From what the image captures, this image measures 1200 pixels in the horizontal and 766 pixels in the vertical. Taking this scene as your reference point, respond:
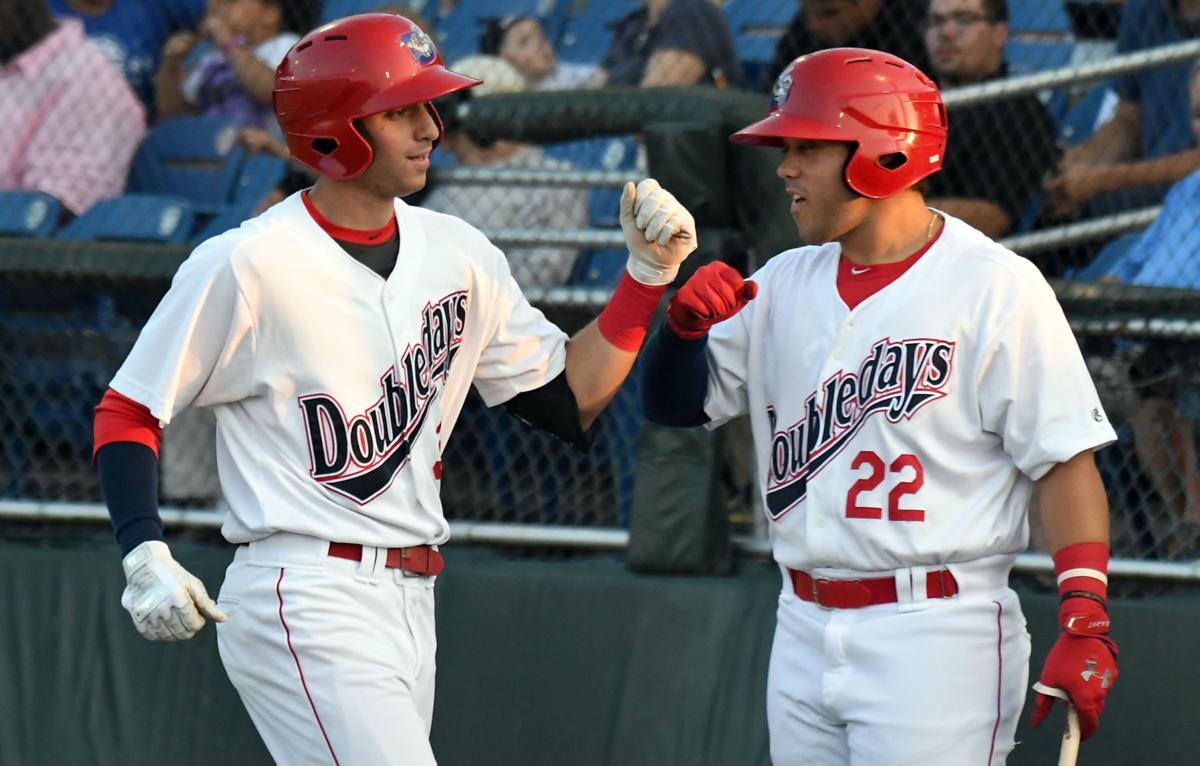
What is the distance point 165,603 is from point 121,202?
246 centimetres

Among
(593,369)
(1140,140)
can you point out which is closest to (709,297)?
(593,369)

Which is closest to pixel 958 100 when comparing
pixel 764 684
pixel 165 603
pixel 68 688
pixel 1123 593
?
pixel 1123 593

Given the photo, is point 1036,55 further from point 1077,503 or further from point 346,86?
point 346,86

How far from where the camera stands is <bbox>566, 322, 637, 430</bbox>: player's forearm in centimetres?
295

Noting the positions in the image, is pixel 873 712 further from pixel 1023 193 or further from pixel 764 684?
pixel 1023 193

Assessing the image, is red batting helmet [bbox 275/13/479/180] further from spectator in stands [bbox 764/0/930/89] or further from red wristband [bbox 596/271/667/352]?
spectator in stands [bbox 764/0/930/89]

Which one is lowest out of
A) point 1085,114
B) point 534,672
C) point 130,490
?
point 534,672

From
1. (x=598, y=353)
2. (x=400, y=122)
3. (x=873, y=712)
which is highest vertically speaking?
(x=400, y=122)

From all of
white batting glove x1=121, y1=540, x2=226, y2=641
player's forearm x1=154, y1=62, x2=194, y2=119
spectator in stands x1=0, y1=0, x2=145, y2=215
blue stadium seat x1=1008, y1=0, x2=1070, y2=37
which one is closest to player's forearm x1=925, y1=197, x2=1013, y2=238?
blue stadium seat x1=1008, y1=0, x2=1070, y2=37

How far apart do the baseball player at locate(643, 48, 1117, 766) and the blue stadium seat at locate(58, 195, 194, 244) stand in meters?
2.17

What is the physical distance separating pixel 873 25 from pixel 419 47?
1.72 meters

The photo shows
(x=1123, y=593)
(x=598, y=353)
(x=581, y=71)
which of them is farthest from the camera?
(x=581, y=71)

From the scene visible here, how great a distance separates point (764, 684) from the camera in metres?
3.64

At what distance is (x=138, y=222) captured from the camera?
4555 millimetres
